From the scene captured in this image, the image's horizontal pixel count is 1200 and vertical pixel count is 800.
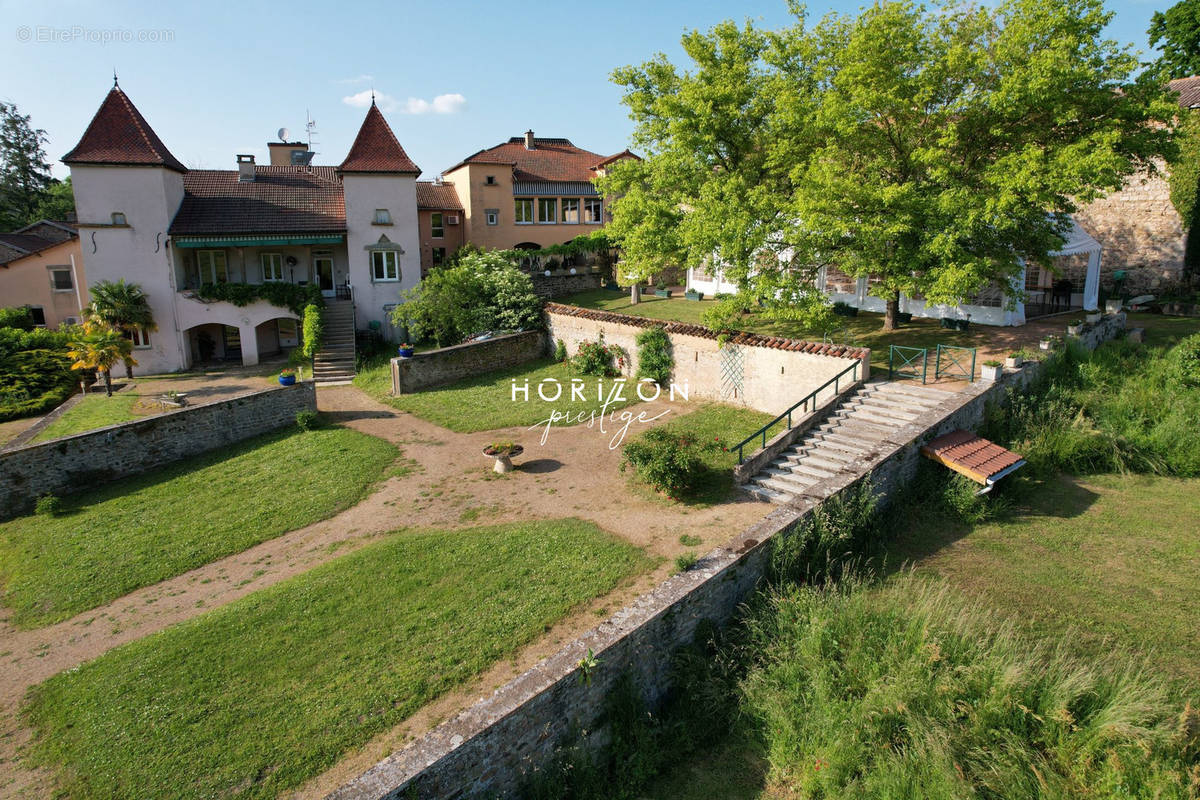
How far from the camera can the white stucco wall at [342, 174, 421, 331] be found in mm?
29688

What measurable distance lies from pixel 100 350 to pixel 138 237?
5826 millimetres

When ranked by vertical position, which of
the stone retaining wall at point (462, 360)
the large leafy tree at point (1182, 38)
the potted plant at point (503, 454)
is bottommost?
the potted plant at point (503, 454)

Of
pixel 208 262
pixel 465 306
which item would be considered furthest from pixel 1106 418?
pixel 208 262

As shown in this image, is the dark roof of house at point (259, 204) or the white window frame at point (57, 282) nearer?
the dark roof of house at point (259, 204)

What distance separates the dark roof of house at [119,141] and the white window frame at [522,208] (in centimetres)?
1625

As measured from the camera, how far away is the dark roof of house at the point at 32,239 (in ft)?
110

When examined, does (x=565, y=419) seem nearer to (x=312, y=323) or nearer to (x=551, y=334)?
(x=551, y=334)

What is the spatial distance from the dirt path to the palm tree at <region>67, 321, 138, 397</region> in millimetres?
9999

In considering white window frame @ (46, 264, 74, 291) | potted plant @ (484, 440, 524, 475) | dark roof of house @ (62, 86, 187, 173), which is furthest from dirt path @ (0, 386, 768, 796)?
white window frame @ (46, 264, 74, 291)

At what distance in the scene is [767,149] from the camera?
20.9 m

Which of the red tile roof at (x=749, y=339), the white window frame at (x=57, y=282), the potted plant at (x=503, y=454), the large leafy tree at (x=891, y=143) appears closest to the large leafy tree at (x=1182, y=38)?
the large leafy tree at (x=891, y=143)

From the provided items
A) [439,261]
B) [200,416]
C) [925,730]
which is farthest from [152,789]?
[439,261]

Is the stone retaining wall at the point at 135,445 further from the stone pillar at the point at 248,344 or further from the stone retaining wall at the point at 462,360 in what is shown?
the stone pillar at the point at 248,344

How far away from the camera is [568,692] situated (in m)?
7.91
